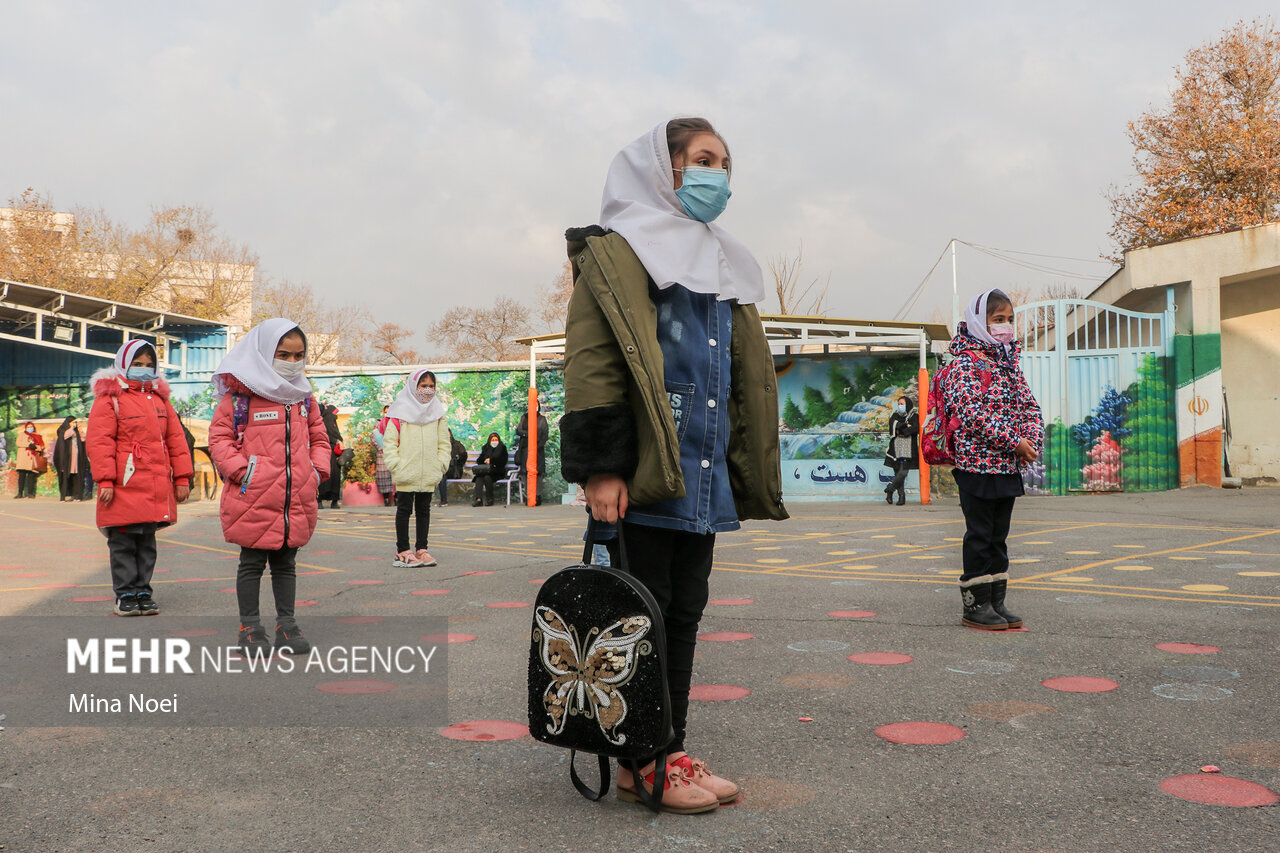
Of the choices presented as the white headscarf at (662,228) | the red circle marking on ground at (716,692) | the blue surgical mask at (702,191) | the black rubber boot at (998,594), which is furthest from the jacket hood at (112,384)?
the black rubber boot at (998,594)

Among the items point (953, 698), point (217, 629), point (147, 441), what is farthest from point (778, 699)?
point (147, 441)

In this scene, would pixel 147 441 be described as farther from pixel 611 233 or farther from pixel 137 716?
pixel 611 233

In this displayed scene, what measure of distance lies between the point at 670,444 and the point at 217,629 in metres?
3.61

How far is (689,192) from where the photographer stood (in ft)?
8.66

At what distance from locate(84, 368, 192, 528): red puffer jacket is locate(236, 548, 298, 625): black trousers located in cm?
148

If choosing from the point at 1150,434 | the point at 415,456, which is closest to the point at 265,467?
the point at 415,456

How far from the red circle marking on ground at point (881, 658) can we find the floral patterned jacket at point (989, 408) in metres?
1.14

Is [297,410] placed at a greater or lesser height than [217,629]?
greater

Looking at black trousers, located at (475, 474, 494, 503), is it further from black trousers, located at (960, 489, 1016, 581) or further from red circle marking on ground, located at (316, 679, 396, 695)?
red circle marking on ground, located at (316, 679, 396, 695)

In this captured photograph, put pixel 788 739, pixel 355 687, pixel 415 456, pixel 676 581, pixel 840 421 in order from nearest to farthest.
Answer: pixel 676 581 < pixel 788 739 < pixel 355 687 < pixel 415 456 < pixel 840 421

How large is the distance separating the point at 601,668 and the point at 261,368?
9.57ft

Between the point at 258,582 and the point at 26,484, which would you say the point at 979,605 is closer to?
the point at 258,582

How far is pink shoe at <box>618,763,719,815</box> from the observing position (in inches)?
93.7

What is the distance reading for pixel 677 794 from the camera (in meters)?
2.39
